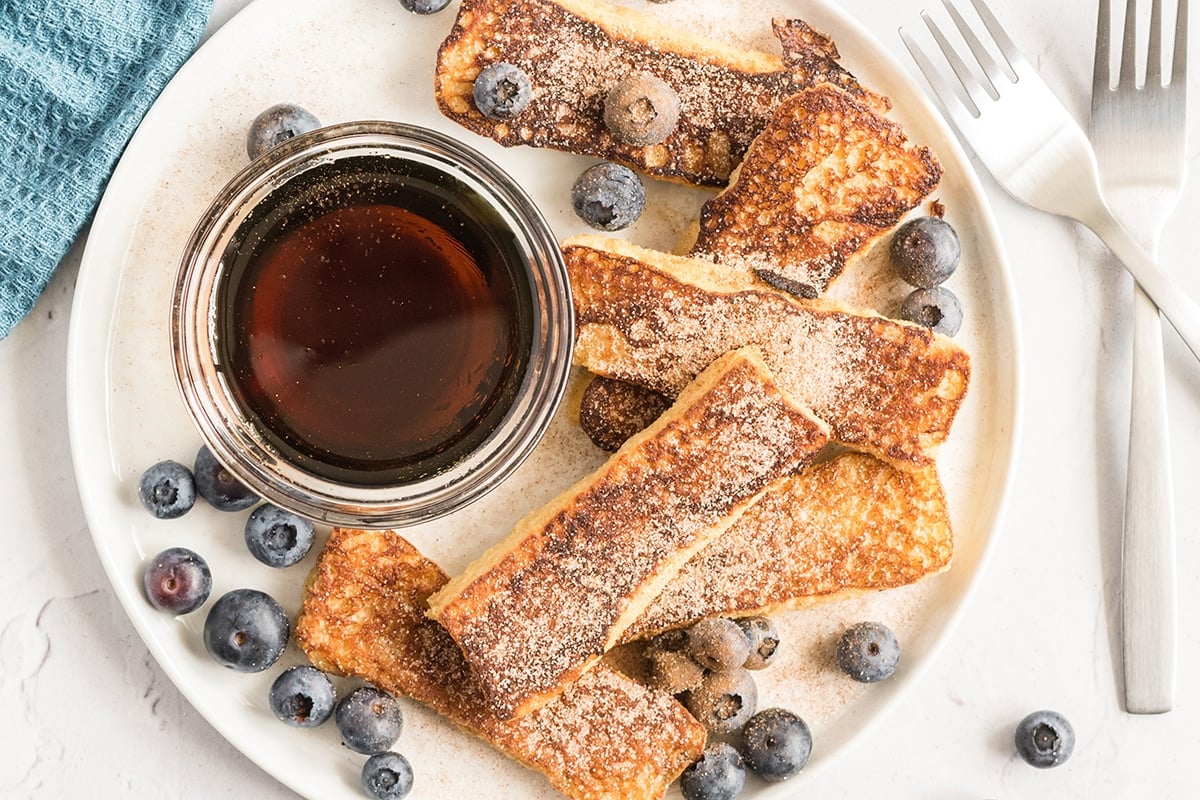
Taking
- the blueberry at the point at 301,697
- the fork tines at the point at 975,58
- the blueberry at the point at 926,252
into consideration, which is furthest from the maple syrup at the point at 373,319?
the fork tines at the point at 975,58

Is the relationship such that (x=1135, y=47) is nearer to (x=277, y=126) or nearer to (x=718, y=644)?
(x=718, y=644)

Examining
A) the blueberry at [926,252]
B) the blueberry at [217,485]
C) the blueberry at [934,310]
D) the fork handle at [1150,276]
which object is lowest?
the blueberry at [217,485]

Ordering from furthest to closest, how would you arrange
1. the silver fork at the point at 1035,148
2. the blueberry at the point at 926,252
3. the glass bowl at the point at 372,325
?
the silver fork at the point at 1035,148 → the blueberry at the point at 926,252 → the glass bowl at the point at 372,325

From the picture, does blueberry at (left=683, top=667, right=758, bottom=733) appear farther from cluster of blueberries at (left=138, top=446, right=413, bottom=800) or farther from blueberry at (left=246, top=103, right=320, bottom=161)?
blueberry at (left=246, top=103, right=320, bottom=161)

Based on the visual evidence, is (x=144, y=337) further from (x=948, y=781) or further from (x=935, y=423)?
(x=948, y=781)

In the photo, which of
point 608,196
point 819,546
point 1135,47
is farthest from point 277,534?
point 1135,47

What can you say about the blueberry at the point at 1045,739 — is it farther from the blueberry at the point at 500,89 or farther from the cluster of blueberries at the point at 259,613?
the blueberry at the point at 500,89

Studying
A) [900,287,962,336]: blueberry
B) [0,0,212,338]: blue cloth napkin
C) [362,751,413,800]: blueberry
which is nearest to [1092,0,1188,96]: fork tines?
[900,287,962,336]: blueberry
